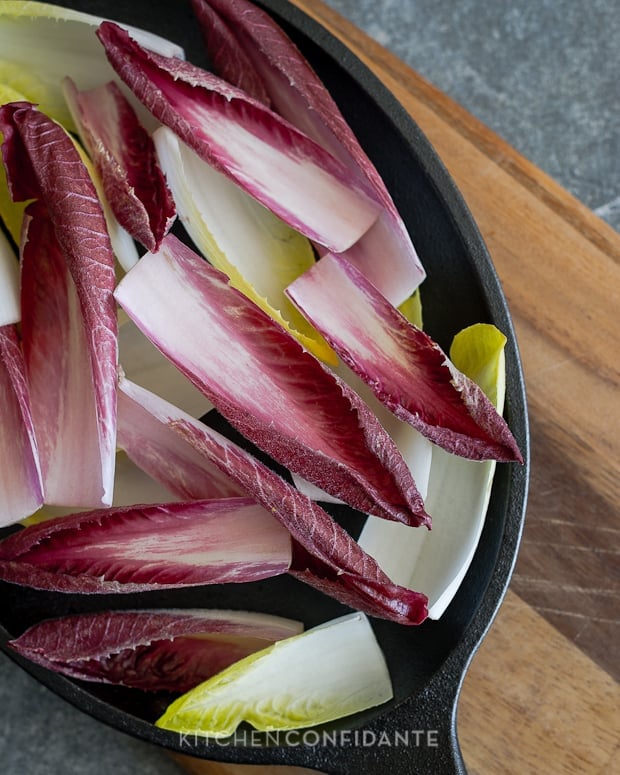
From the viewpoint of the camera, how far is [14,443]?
2.43 feet

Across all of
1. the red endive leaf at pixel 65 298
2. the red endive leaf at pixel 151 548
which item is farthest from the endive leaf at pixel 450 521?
the red endive leaf at pixel 65 298

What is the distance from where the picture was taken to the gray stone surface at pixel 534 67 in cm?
109

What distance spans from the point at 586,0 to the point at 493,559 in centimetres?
74

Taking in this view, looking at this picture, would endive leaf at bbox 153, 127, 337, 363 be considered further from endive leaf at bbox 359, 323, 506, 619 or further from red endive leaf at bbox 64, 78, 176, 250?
endive leaf at bbox 359, 323, 506, 619

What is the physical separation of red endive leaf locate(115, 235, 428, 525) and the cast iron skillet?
115mm

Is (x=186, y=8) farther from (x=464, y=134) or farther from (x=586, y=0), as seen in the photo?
(x=586, y=0)

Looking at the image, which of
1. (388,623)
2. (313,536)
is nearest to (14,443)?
(313,536)

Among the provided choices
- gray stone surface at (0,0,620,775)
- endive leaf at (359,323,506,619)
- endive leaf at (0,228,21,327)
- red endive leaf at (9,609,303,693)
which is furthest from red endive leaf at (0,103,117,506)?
gray stone surface at (0,0,620,775)

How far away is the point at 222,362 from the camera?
71 cm

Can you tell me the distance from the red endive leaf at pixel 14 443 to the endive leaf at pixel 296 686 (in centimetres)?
21

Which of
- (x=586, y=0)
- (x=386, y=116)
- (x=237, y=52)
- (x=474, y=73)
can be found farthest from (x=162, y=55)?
(x=586, y=0)

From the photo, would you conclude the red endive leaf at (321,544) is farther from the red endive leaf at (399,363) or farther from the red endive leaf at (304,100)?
the red endive leaf at (304,100)

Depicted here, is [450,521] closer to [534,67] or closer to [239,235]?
[239,235]

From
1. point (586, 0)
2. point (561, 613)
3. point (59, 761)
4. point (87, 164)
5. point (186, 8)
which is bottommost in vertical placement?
point (59, 761)
